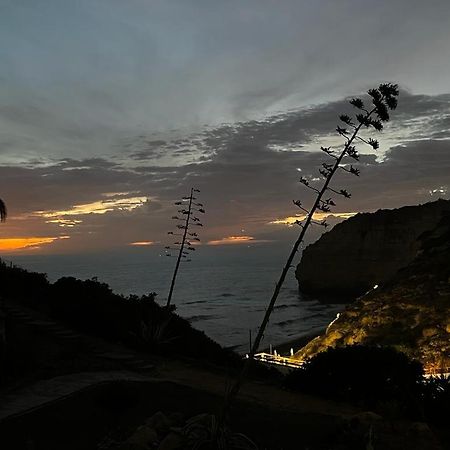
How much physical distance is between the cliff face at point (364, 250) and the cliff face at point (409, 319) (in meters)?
66.9

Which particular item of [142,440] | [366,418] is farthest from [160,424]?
[366,418]

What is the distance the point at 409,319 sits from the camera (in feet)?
87.0

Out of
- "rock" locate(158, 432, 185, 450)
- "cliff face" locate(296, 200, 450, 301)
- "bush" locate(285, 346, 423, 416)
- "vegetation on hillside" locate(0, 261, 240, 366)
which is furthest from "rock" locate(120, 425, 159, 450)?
"cliff face" locate(296, 200, 450, 301)

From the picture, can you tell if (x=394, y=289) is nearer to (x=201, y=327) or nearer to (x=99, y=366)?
(x=99, y=366)

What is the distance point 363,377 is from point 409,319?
46.4 ft

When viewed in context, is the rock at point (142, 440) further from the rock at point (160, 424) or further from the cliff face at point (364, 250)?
the cliff face at point (364, 250)

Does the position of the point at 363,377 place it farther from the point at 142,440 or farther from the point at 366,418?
the point at 142,440

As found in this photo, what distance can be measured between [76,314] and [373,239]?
88767mm

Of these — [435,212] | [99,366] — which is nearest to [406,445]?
[99,366]

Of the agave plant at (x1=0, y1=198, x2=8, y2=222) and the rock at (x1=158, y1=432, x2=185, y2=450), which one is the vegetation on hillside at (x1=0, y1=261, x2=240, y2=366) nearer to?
the agave plant at (x1=0, y1=198, x2=8, y2=222)

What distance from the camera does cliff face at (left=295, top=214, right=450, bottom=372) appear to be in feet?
78.2

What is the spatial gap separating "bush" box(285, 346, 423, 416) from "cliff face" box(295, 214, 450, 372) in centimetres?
866

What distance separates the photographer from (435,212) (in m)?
96.4

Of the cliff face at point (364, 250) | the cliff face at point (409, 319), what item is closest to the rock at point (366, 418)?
the cliff face at point (409, 319)
